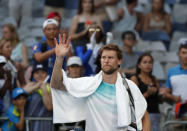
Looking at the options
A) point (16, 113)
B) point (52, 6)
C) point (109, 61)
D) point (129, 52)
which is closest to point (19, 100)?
point (16, 113)

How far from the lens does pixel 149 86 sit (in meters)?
8.14

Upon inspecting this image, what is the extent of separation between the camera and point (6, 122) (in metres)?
8.02

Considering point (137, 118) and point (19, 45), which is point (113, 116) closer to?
point (137, 118)

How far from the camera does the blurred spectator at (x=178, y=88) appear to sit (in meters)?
8.06

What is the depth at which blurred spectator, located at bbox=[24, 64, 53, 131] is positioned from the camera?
783 cm

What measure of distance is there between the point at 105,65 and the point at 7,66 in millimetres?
2781

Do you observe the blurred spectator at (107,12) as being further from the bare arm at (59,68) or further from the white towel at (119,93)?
the bare arm at (59,68)

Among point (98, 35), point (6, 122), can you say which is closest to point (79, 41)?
point (98, 35)

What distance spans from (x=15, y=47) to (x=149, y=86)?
3005mm

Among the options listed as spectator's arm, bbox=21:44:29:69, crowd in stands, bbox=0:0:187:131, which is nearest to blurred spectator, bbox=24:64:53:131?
crowd in stands, bbox=0:0:187:131

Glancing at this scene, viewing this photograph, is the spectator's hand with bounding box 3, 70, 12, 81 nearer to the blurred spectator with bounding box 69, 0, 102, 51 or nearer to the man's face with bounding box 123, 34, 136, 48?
the blurred spectator with bounding box 69, 0, 102, 51

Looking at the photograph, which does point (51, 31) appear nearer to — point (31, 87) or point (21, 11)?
point (31, 87)

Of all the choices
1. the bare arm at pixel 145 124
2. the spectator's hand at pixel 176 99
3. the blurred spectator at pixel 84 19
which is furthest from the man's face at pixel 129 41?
the bare arm at pixel 145 124

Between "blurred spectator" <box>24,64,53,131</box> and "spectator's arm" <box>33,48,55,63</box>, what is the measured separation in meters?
0.21
